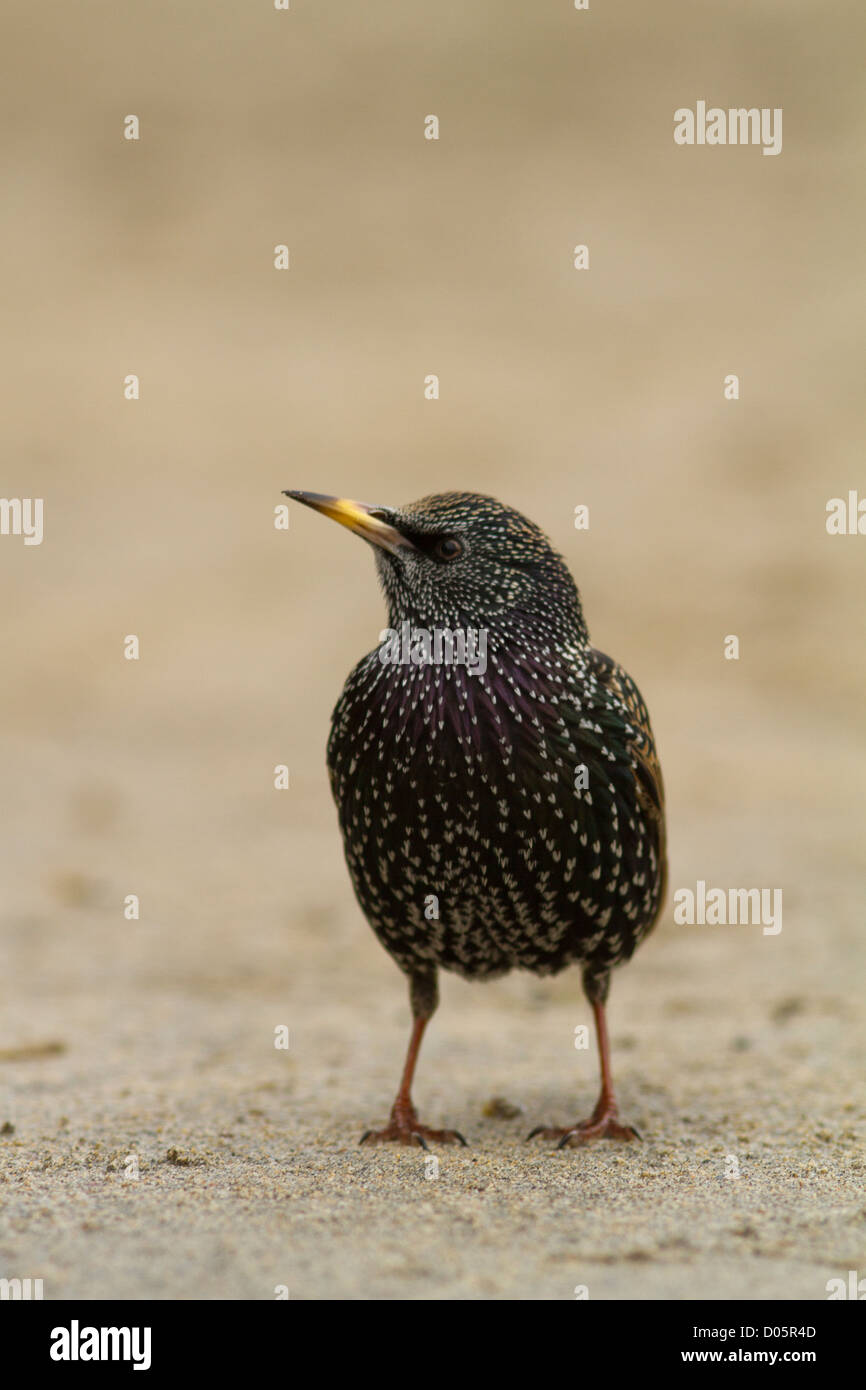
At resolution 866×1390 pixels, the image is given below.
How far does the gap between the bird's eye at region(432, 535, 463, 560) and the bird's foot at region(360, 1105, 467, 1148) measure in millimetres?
1756

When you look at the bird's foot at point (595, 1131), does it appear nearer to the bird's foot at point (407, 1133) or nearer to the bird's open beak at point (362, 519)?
the bird's foot at point (407, 1133)

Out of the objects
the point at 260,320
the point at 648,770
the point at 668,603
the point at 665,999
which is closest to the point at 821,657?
the point at 668,603

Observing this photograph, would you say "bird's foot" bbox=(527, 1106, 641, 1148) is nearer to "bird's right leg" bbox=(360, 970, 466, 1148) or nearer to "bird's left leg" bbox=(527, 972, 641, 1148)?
"bird's left leg" bbox=(527, 972, 641, 1148)

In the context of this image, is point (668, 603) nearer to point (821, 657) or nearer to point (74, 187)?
point (821, 657)

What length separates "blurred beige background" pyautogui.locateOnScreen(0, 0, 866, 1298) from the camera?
354 cm

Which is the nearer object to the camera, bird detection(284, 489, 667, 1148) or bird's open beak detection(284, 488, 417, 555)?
bird detection(284, 489, 667, 1148)

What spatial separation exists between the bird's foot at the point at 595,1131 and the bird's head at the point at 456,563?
5.08 ft

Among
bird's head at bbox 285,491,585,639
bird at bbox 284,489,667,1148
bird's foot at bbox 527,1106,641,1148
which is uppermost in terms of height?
bird's head at bbox 285,491,585,639

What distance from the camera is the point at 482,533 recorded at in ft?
14.1

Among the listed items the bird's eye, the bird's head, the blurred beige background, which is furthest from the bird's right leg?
the bird's eye

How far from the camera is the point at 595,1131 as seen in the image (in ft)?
14.0

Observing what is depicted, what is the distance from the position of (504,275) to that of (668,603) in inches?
328

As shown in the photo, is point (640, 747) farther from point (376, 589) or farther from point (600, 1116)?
point (376, 589)

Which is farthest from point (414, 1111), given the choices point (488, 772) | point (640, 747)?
point (640, 747)
